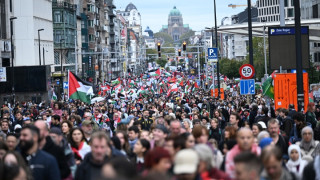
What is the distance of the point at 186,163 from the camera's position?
849cm

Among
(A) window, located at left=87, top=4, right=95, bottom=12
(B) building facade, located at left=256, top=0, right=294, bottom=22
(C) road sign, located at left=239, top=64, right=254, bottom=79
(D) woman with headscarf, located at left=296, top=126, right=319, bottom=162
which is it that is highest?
(B) building facade, located at left=256, top=0, right=294, bottom=22

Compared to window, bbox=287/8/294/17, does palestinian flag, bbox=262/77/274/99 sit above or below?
below

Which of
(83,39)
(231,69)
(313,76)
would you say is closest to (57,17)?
(83,39)

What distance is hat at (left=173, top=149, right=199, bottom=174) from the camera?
8398 mm

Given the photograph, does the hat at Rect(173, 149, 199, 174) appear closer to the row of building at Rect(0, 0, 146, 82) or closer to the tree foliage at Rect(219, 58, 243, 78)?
the row of building at Rect(0, 0, 146, 82)

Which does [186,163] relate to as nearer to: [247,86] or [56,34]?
[247,86]

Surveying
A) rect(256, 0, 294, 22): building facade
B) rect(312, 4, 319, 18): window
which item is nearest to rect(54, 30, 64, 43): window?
rect(312, 4, 319, 18): window

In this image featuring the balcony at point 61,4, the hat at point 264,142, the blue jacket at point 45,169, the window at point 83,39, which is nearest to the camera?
the blue jacket at point 45,169

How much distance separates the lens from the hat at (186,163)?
8398mm

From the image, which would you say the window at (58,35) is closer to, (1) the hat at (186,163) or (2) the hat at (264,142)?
(2) the hat at (264,142)

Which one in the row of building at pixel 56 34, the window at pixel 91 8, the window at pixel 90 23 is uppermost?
the window at pixel 91 8

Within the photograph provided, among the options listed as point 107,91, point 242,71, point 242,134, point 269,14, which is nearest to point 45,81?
point 107,91

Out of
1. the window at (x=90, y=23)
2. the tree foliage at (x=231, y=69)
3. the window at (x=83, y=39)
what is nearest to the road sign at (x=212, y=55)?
the window at (x=83, y=39)

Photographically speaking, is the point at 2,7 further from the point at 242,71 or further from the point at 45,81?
the point at 242,71
